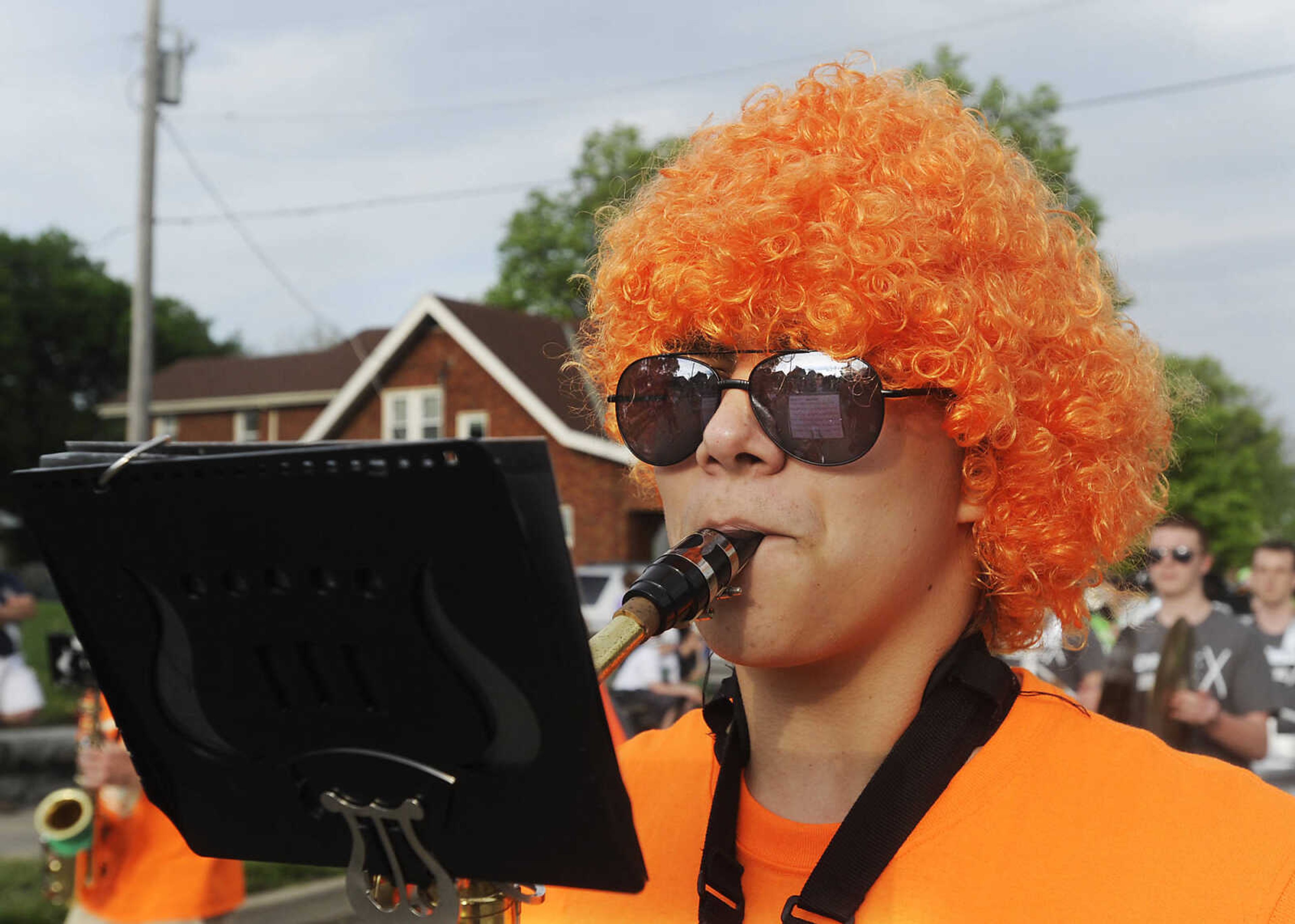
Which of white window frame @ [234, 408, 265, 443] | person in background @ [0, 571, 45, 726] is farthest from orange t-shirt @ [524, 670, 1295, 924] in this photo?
white window frame @ [234, 408, 265, 443]

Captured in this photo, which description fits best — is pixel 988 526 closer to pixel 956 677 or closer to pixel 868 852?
pixel 956 677

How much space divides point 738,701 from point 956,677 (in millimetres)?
413

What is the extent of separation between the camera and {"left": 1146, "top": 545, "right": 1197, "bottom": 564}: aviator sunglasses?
6.66 meters

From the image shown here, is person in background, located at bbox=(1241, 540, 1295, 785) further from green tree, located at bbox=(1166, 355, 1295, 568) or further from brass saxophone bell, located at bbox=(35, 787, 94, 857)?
green tree, located at bbox=(1166, 355, 1295, 568)

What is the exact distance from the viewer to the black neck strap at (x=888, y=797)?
5.74ft

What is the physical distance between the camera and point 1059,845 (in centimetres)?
171

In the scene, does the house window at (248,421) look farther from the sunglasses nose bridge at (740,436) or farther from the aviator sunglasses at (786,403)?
the sunglasses nose bridge at (740,436)

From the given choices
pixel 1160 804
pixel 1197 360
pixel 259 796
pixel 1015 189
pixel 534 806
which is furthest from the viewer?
pixel 1197 360

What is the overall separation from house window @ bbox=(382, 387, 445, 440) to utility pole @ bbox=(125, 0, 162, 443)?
514 inches

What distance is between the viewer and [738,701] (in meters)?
2.15

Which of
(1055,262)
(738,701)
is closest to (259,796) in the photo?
(738,701)

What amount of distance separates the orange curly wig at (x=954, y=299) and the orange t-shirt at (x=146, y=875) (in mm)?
3785

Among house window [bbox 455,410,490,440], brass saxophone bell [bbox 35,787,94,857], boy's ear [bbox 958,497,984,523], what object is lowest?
brass saxophone bell [bbox 35,787,94,857]

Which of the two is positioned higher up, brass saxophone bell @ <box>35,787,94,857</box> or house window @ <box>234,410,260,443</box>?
brass saxophone bell @ <box>35,787,94,857</box>
